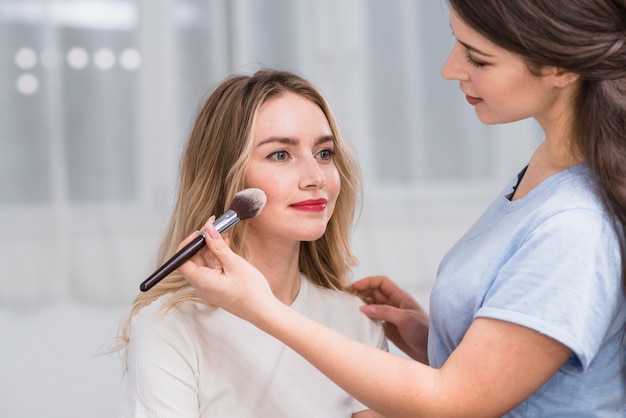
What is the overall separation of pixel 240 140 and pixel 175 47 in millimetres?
1046

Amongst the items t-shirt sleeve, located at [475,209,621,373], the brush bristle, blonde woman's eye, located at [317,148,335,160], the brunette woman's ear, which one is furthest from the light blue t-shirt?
blonde woman's eye, located at [317,148,335,160]

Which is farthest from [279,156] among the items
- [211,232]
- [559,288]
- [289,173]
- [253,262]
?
[559,288]

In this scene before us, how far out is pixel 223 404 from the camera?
124cm

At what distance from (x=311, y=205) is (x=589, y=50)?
0.55 metres

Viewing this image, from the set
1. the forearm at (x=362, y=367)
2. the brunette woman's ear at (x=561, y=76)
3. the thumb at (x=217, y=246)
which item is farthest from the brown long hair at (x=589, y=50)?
the thumb at (x=217, y=246)

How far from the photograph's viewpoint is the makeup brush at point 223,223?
0.96 meters

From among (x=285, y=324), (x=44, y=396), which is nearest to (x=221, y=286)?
(x=285, y=324)

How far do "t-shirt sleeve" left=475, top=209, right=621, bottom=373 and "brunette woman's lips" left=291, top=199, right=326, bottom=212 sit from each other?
17.3 inches

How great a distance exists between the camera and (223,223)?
1.05 meters

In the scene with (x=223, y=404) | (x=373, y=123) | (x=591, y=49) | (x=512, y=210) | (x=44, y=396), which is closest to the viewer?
(x=591, y=49)

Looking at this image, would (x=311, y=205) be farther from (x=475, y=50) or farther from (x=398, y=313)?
(x=475, y=50)

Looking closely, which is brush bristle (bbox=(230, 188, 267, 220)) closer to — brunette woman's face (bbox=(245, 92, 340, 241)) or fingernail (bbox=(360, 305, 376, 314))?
brunette woman's face (bbox=(245, 92, 340, 241))

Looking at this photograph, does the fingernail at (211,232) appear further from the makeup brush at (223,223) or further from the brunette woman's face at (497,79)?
the brunette woman's face at (497,79)

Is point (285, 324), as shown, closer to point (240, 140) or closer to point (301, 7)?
point (240, 140)
